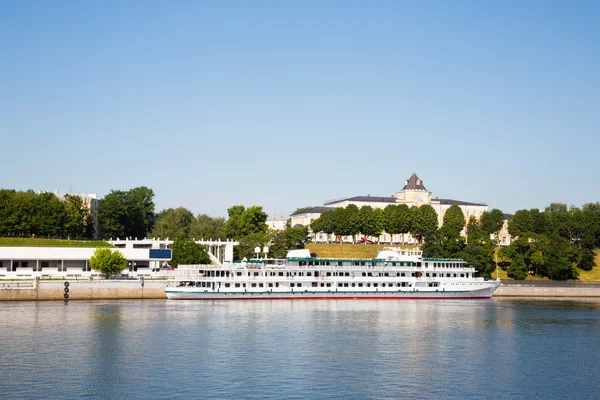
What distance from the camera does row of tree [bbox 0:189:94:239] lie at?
110625mm

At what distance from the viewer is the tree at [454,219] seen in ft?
492

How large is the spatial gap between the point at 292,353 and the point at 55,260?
5791 cm

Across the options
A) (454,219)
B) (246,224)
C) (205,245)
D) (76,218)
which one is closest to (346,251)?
(246,224)

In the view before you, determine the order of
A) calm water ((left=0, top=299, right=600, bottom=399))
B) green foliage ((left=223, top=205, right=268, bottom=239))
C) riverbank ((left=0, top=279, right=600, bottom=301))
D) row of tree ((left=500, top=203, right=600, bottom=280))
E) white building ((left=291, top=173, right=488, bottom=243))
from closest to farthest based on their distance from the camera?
calm water ((left=0, top=299, right=600, bottom=399)) < riverbank ((left=0, top=279, right=600, bottom=301)) < row of tree ((left=500, top=203, right=600, bottom=280)) < green foliage ((left=223, top=205, right=268, bottom=239)) < white building ((left=291, top=173, right=488, bottom=243))

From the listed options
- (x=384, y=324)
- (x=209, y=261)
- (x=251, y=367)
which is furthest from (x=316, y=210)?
(x=251, y=367)

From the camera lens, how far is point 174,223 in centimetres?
13575

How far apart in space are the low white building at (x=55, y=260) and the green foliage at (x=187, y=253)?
9.69ft

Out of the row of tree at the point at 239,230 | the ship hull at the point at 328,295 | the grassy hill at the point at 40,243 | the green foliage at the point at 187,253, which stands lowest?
the ship hull at the point at 328,295

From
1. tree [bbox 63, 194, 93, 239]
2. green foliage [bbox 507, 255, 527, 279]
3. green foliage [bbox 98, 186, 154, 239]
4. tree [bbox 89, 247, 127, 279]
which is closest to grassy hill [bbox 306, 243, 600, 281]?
green foliage [bbox 507, 255, 527, 279]

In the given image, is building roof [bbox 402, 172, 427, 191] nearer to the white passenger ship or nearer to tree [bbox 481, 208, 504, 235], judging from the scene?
tree [bbox 481, 208, 504, 235]

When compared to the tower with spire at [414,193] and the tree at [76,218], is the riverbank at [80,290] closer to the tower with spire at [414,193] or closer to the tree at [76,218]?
the tree at [76,218]

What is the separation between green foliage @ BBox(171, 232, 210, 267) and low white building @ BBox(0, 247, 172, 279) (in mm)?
2952

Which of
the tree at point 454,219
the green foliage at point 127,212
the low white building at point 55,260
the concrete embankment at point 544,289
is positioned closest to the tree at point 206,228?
the green foliage at point 127,212

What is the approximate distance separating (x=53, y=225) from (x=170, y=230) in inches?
844
